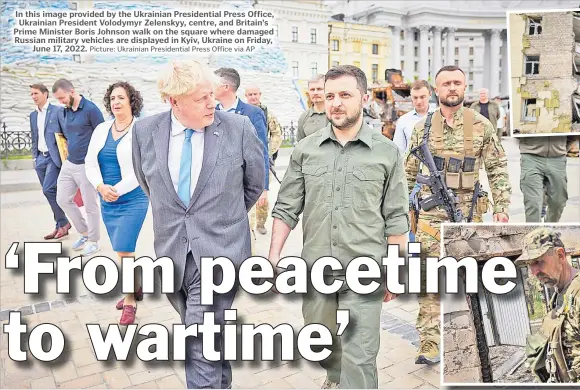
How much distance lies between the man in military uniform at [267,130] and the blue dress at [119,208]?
2.17 metres

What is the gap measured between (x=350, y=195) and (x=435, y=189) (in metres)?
1.08

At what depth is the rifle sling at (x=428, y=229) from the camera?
133 inches

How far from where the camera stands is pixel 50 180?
6945 mm

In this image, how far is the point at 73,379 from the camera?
3.20 m

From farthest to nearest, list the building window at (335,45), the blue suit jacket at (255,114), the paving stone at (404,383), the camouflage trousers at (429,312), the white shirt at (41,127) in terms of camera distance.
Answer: the building window at (335,45) → the white shirt at (41,127) → the blue suit jacket at (255,114) → the camouflage trousers at (429,312) → the paving stone at (404,383)

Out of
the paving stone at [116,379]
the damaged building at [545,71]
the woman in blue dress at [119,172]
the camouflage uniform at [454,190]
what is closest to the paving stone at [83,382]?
the paving stone at [116,379]

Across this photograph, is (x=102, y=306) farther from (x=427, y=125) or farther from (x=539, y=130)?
(x=539, y=130)

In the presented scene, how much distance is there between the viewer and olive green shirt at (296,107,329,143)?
17.9ft

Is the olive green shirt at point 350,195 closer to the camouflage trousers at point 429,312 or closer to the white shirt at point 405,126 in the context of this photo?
the camouflage trousers at point 429,312

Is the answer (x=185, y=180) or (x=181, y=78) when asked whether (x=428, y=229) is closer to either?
(x=185, y=180)

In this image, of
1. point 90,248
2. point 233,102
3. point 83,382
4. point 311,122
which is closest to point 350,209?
point 83,382

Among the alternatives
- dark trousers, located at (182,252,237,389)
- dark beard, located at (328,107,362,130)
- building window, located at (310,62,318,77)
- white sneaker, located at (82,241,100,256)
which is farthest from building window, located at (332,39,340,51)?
dark trousers, located at (182,252,237,389)

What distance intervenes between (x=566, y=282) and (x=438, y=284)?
56 cm

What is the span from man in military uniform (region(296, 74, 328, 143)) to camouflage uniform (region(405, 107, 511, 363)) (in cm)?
209
